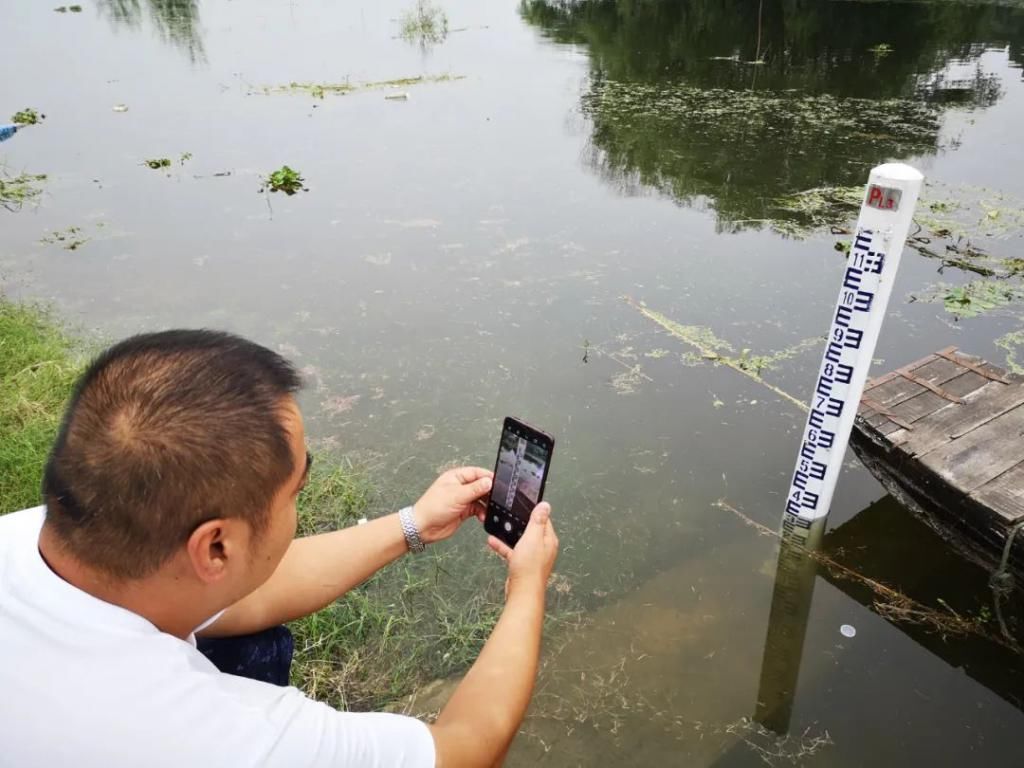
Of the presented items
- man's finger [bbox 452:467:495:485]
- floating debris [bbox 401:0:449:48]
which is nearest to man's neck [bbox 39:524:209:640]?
man's finger [bbox 452:467:495:485]

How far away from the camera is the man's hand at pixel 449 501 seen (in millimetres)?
1545

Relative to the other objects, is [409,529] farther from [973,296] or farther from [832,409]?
[973,296]

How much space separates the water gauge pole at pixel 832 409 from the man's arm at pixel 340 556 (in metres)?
1.30

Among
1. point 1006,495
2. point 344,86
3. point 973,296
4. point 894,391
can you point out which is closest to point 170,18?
point 344,86

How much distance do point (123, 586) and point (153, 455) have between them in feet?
0.57

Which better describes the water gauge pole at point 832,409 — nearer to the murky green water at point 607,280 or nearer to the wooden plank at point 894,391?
the murky green water at point 607,280

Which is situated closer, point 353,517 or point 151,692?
point 151,692

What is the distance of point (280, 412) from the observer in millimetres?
896

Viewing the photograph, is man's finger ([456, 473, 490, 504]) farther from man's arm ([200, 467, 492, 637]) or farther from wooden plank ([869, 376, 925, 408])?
wooden plank ([869, 376, 925, 408])

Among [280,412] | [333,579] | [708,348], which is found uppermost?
[280,412]

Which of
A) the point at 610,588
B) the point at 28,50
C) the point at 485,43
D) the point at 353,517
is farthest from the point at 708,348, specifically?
the point at 28,50

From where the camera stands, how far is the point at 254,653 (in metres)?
1.35

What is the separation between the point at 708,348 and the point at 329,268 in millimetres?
2651

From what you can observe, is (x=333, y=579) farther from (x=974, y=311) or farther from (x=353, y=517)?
(x=974, y=311)
